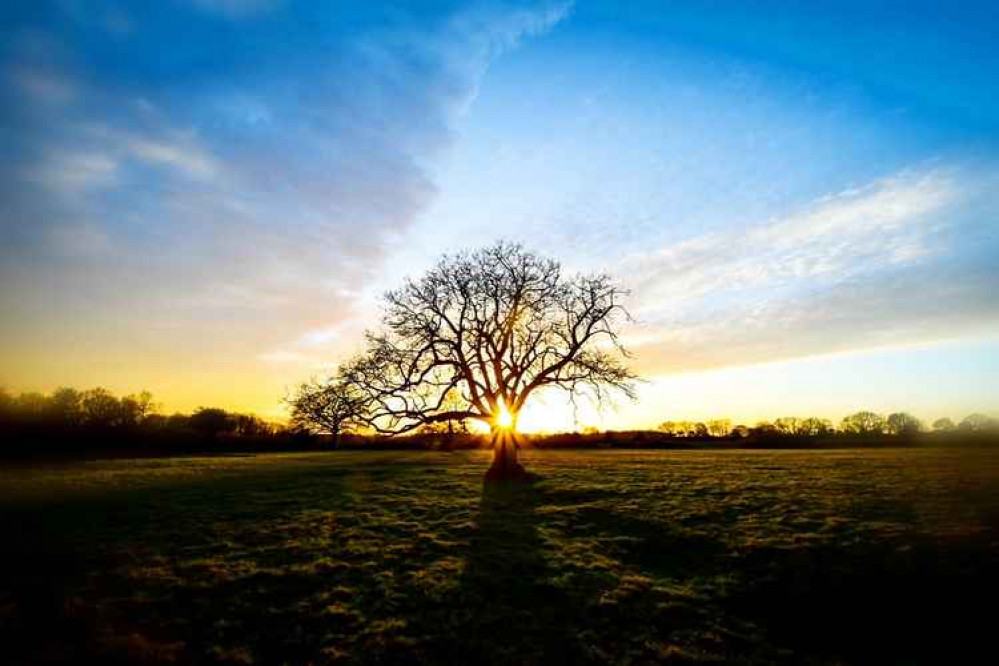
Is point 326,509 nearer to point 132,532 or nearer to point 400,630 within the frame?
point 132,532

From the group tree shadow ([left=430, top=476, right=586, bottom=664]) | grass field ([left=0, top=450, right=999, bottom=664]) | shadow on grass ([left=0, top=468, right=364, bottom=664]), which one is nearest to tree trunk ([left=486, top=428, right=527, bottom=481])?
grass field ([left=0, top=450, right=999, bottom=664])

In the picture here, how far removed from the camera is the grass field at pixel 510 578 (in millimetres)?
10172

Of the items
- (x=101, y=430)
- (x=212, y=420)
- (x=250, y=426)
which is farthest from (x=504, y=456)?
(x=212, y=420)

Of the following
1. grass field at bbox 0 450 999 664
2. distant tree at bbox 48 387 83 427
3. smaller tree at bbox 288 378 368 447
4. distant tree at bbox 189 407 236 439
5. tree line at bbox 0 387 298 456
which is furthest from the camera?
distant tree at bbox 189 407 236 439

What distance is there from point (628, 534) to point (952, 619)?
30.3 ft

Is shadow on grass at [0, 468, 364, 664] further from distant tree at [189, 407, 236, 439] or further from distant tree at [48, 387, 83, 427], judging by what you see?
distant tree at [189, 407, 236, 439]

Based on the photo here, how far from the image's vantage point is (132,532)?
18609 mm

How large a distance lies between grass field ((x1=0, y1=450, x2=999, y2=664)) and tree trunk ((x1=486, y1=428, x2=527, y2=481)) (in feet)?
26.3

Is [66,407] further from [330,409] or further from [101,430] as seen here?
[330,409]

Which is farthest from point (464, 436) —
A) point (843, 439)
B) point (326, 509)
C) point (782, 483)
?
point (843, 439)

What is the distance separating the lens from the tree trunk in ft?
108

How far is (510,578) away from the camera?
13898 mm

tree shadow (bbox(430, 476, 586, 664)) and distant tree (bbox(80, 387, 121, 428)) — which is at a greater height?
distant tree (bbox(80, 387, 121, 428))

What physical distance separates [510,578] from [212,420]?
347 feet
